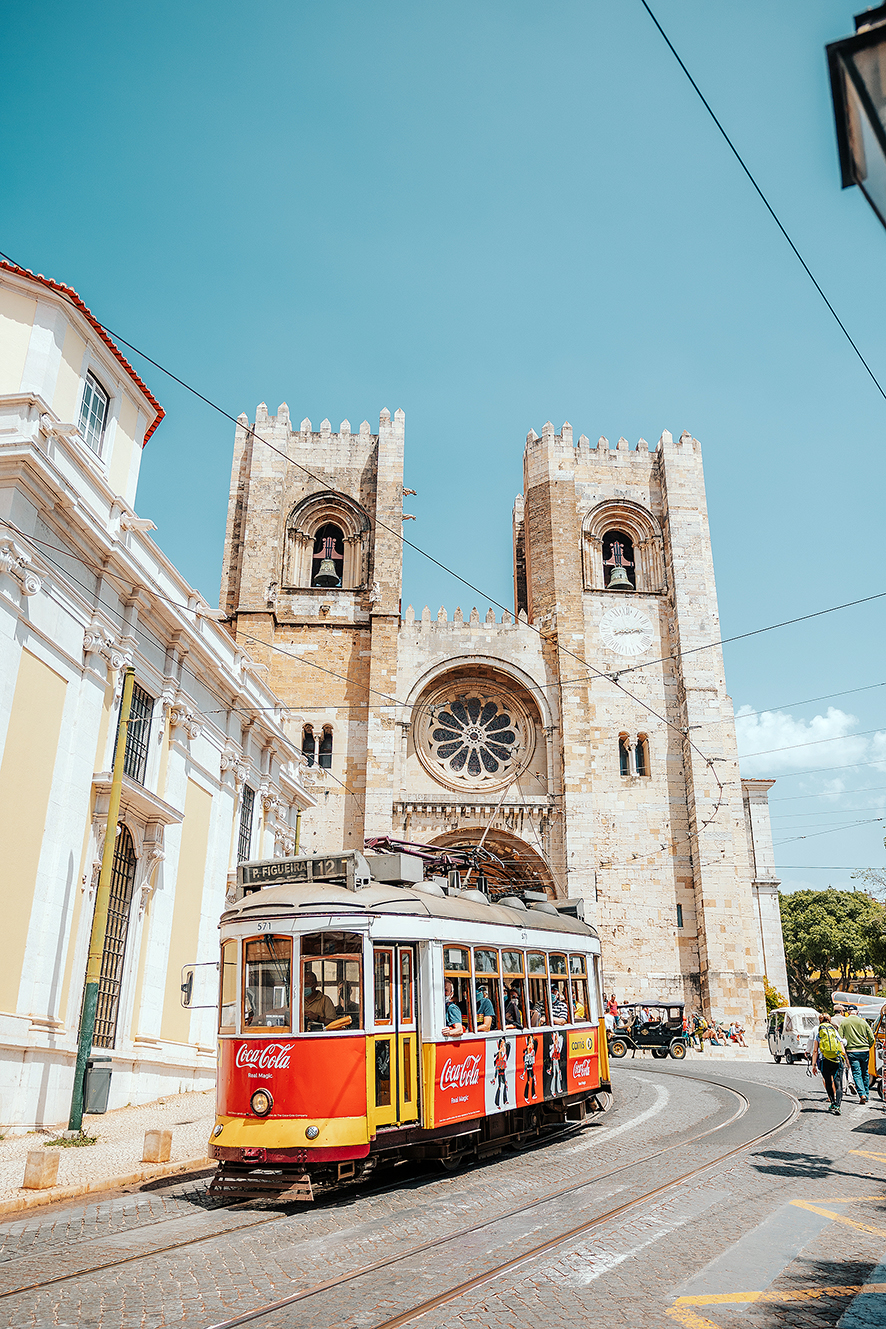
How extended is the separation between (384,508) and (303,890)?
89.6 feet

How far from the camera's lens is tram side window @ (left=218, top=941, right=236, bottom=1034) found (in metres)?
8.01

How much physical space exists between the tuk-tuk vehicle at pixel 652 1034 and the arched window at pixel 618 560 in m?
15.3

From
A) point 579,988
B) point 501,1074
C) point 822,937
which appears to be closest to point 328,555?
point 579,988

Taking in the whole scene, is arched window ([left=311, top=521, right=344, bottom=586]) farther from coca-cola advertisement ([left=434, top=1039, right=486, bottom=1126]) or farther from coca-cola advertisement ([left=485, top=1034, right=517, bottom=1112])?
coca-cola advertisement ([left=434, top=1039, right=486, bottom=1126])

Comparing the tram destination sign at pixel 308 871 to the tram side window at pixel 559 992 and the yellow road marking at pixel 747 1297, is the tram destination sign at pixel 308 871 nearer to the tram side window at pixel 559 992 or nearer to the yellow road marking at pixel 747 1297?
the tram side window at pixel 559 992

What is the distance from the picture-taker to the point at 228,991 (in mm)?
8141

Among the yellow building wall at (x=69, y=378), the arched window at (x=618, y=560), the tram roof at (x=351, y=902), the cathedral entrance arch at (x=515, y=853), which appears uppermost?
the arched window at (x=618, y=560)

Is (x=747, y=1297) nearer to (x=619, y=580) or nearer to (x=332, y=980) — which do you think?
(x=332, y=980)

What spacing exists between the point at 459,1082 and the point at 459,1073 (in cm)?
8

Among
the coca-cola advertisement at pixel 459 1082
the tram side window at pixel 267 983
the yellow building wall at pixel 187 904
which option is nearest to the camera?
the tram side window at pixel 267 983

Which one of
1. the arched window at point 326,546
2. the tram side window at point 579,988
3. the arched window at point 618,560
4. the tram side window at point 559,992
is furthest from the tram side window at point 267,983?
the arched window at point 618,560

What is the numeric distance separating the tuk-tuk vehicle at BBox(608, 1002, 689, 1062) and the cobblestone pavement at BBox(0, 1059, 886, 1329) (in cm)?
1813

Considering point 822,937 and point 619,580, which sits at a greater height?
point 619,580

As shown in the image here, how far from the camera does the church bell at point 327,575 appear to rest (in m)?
34.1
